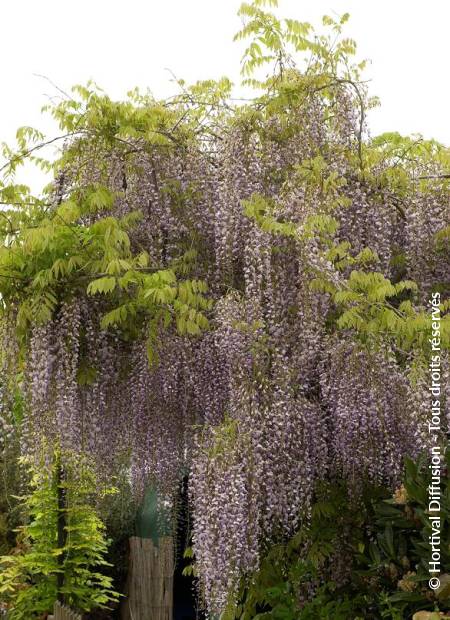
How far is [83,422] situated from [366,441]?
196cm

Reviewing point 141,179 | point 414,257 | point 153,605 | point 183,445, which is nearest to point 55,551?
point 153,605

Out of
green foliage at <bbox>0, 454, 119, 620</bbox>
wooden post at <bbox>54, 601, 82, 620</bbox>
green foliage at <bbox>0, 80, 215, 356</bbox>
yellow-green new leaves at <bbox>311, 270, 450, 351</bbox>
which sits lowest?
wooden post at <bbox>54, 601, 82, 620</bbox>

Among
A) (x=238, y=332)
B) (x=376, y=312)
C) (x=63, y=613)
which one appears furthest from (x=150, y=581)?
(x=376, y=312)

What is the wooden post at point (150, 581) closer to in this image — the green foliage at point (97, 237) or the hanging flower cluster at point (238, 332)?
the hanging flower cluster at point (238, 332)

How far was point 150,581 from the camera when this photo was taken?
9.84 meters

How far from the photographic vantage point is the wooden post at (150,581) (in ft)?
32.1

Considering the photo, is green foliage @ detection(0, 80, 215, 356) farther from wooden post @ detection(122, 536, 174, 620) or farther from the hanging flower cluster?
wooden post @ detection(122, 536, 174, 620)

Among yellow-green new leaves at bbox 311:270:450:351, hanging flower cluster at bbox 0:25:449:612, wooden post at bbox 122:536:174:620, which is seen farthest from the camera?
wooden post at bbox 122:536:174:620

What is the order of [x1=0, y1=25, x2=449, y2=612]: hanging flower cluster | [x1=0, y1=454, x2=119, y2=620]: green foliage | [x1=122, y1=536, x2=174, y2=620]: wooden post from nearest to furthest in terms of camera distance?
[x1=0, y1=25, x2=449, y2=612]: hanging flower cluster, [x1=0, y1=454, x2=119, y2=620]: green foliage, [x1=122, y1=536, x2=174, y2=620]: wooden post

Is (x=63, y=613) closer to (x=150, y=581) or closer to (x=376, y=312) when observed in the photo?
(x=150, y=581)

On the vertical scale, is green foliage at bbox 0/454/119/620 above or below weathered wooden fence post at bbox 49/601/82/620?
above

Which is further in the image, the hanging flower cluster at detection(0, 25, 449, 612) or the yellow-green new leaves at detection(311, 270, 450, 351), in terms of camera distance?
the hanging flower cluster at detection(0, 25, 449, 612)

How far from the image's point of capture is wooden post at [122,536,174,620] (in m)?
9.80

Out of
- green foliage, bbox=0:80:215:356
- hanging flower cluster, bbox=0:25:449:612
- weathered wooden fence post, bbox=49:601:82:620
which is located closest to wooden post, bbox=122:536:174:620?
weathered wooden fence post, bbox=49:601:82:620
